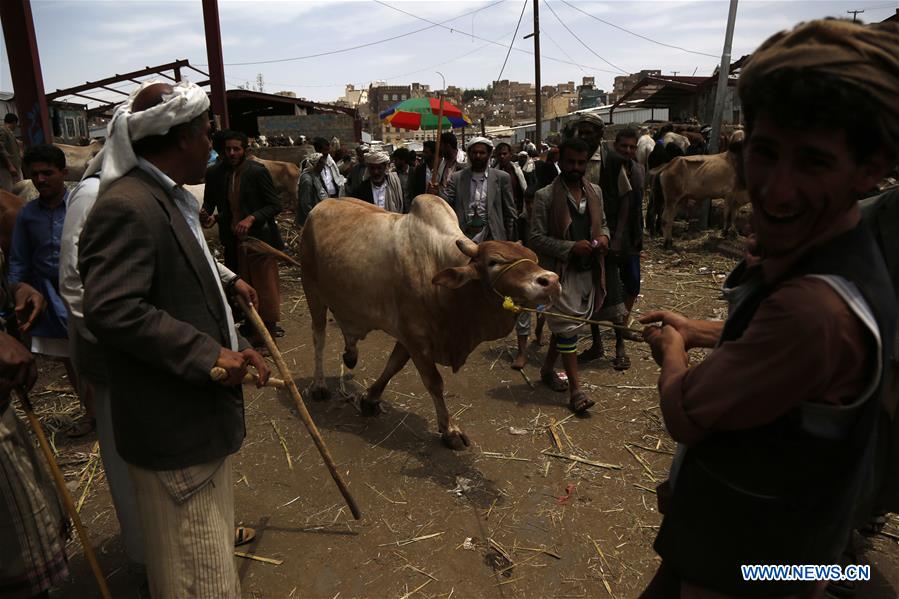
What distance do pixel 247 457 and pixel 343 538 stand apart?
131cm

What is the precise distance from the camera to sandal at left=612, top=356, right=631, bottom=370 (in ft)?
18.1

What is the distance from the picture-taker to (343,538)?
3279 mm

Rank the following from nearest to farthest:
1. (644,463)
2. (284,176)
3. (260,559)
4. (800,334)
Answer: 1. (800,334)
2. (260,559)
3. (644,463)
4. (284,176)

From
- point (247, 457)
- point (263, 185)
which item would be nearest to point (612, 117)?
point (263, 185)

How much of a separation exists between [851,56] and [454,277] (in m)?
2.60

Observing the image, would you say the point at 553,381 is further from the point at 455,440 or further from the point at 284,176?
the point at 284,176

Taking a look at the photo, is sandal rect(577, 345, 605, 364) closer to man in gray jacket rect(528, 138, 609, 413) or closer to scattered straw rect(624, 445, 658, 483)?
man in gray jacket rect(528, 138, 609, 413)

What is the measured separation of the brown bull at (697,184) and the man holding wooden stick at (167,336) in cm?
1050

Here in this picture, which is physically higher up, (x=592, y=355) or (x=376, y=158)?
(x=376, y=158)

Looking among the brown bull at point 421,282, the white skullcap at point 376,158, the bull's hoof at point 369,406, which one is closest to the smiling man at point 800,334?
the brown bull at point 421,282

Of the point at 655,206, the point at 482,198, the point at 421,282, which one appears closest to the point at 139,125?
the point at 421,282

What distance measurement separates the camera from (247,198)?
600 centimetres

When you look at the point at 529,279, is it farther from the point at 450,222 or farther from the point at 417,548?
the point at 417,548

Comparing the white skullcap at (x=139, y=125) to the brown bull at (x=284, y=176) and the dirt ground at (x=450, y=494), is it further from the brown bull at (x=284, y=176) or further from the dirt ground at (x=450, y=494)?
the brown bull at (x=284, y=176)
